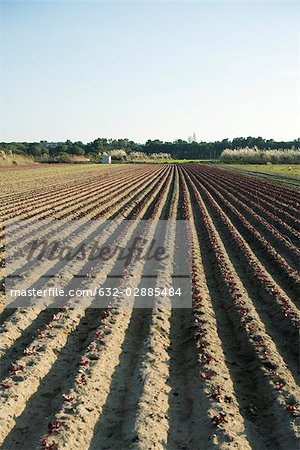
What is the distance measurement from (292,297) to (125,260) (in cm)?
532

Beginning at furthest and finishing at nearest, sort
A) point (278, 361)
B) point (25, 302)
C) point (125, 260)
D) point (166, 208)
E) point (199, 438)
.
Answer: point (166, 208) < point (125, 260) < point (25, 302) < point (278, 361) < point (199, 438)

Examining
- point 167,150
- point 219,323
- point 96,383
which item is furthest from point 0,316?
point 167,150

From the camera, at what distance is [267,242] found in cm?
1700

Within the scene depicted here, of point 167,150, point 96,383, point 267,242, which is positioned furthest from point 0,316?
point 167,150

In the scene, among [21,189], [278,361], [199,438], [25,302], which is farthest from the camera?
[21,189]

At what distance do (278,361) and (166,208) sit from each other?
Result: 17367 mm

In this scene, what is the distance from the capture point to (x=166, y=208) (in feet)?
82.8

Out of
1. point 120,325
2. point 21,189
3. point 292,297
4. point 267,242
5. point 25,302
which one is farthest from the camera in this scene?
point 21,189

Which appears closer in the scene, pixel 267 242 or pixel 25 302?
pixel 25 302

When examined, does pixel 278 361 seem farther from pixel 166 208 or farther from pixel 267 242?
pixel 166 208

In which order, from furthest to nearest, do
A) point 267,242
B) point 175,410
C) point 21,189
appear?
point 21,189, point 267,242, point 175,410

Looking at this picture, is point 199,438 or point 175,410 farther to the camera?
point 175,410

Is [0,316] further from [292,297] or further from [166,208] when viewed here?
[166,208]

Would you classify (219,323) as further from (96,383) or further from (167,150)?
(167,150)
